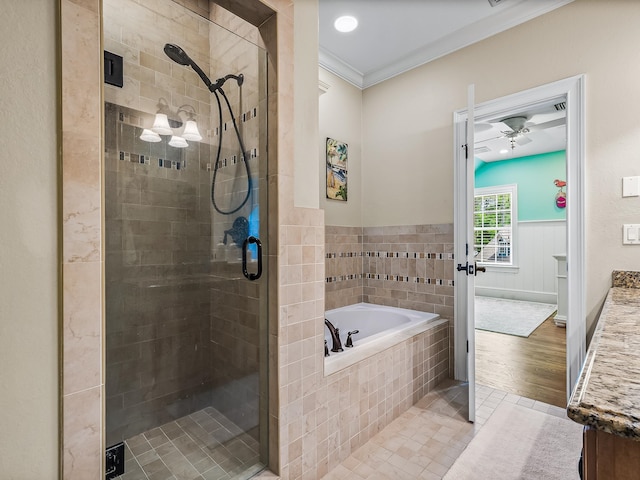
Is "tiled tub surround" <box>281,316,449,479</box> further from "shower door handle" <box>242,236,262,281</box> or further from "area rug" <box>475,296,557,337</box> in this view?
"area rug" <box>475,296,557,337</box>

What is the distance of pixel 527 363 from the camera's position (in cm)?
285

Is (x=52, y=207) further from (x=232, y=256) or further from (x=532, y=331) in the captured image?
(x=532, y=331)

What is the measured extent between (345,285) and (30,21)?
2.66 metres

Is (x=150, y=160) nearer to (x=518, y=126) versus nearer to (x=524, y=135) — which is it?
(x=518, y=126)

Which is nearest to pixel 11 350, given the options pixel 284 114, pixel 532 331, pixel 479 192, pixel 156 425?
pixel 156 425

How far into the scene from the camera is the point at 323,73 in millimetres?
2898

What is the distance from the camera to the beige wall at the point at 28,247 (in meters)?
0.81

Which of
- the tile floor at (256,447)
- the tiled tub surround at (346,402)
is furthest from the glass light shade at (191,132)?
the tile floor at (256,447)

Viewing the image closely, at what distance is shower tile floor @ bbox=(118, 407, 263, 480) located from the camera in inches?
55.2

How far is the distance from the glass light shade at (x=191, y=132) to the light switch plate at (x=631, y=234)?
254 centimetres

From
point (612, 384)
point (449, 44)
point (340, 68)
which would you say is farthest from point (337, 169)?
point (612, 384)

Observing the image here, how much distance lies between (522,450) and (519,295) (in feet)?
15.5

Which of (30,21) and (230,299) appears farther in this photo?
(230,299)

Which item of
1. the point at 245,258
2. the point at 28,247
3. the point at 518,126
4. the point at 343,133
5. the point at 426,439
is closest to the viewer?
the point at 28,247
